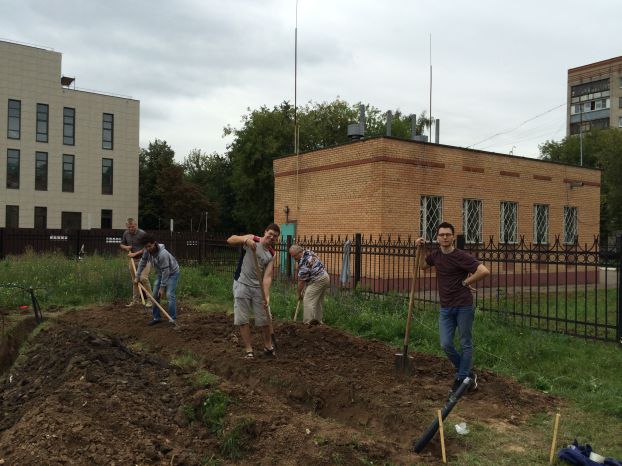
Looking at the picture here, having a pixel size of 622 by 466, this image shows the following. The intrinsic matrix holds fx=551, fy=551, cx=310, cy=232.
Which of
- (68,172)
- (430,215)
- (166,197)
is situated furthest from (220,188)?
(430,215)

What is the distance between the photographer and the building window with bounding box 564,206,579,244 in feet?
66.9

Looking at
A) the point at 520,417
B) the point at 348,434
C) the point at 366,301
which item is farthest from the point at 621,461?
the point at 366,301

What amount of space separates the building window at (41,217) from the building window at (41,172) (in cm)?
131

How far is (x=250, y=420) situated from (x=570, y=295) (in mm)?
12347

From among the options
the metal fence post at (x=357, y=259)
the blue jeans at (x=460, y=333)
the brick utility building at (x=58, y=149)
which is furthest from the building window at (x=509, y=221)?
the brick utility building at (x=58, y=149)

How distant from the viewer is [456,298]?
577 cm

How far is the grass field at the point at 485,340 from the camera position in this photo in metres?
4.70

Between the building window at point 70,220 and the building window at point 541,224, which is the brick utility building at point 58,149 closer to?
the building window at point 70,220

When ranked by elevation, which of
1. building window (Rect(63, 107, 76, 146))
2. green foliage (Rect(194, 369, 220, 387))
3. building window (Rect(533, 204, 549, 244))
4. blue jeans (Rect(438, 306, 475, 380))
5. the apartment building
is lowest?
green foliage (Rect(194, 369, 220, 387))

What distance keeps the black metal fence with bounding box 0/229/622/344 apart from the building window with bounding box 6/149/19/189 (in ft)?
47.9

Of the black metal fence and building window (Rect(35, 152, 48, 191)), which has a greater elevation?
building window (Rect(35, 152, 48, 191))

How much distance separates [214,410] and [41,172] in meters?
35.4

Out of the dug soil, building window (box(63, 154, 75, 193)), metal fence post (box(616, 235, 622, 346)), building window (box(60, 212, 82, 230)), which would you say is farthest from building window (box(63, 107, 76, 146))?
metal fence post (box(616, 235, 622, 346))

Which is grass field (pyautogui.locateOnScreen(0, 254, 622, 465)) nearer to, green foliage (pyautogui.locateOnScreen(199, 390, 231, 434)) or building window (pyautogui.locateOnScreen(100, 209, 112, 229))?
green foliage (pyautogui.locateOnScreen(199, 390, 231, 434))
